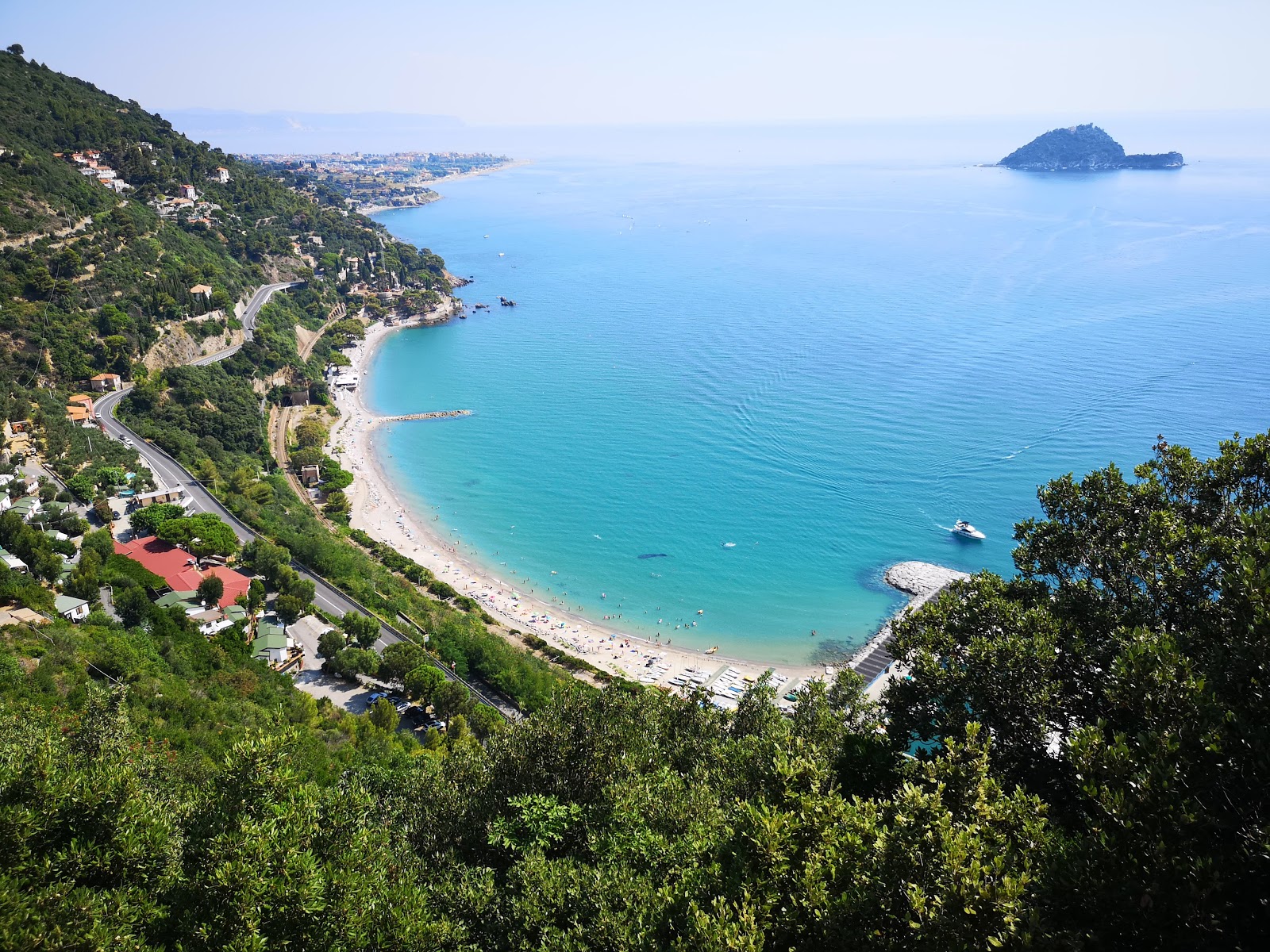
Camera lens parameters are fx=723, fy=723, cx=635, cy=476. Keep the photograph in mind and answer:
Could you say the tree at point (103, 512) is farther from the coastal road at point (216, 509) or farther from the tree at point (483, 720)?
the tree at point (483, 720)

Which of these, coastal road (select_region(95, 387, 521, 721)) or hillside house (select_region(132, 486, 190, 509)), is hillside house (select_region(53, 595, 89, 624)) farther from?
hillside house (select_region(132, 486, 190, 509))

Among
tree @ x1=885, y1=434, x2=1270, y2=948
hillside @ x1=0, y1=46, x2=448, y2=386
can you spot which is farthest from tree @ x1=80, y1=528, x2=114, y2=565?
tree @ x1=885, y1=434, x2=1270, y2=948

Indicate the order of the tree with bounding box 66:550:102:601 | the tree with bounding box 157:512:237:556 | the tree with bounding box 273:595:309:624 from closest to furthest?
the tree with bounding box 66:550:102:601 → the tree with bounding box 273:595:309:624 → the tree with bounding box 157:512:237:556

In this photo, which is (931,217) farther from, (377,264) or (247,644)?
(247,644)

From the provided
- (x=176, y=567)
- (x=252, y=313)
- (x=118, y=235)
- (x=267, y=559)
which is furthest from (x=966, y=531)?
(x=118, y=235)

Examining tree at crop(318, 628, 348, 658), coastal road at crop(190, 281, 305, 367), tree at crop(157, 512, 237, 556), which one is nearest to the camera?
tree at crop(318, 628, 348, 658)

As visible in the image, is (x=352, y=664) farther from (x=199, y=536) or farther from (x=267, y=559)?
(x=199, y=536)

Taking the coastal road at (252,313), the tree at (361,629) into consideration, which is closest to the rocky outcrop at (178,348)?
the coastal road at (252,313)
